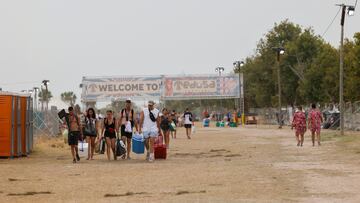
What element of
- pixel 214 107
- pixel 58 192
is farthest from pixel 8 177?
pixel 214 107

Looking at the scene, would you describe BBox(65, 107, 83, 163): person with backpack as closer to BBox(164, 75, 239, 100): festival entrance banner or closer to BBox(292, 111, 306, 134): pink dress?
BBox(292, 111, 306, 134): pink dress

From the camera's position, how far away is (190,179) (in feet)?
50.0

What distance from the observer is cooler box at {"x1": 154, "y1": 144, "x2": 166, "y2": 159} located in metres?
22.1

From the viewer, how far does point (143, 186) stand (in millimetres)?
14062

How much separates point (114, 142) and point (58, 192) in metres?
8.68

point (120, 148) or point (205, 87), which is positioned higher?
point (205, 87)

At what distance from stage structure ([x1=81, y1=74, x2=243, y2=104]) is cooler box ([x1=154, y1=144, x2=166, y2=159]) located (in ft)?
135

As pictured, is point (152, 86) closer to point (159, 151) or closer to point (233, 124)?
point (233, 124)

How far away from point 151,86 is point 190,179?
161 feet

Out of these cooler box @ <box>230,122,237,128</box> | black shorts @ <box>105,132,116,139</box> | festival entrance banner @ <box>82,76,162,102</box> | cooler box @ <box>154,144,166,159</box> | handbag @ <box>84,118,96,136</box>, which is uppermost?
festival entrance banner @ <box>82,76,162,102</box>

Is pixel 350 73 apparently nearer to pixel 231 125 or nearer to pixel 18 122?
pixel 231 125

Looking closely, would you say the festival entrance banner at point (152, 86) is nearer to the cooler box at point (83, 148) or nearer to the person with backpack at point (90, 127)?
the cooler box at point (83, 148)

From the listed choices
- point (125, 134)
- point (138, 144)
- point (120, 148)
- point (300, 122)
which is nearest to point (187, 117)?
point (300, 122)

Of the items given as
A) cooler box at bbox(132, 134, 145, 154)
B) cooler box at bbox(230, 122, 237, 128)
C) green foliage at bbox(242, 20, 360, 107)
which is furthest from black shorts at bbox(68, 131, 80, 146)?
cooler box at bbox(230, 122, 237, 128)
